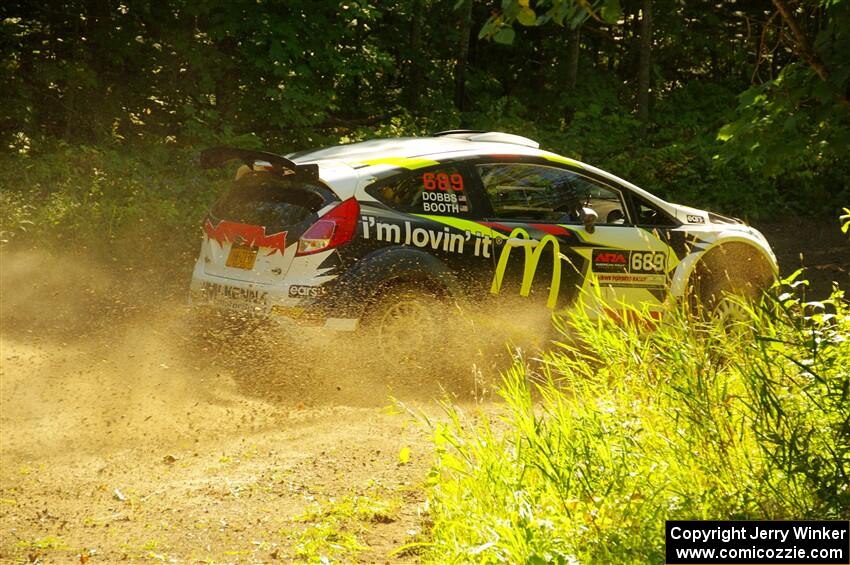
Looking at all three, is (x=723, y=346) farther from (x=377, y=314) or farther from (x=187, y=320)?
(x=187, y=320)

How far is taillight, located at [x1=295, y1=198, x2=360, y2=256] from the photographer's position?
691 cm

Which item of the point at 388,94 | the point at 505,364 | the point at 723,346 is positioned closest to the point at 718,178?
the point at 388,94

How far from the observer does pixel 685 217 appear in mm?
8438

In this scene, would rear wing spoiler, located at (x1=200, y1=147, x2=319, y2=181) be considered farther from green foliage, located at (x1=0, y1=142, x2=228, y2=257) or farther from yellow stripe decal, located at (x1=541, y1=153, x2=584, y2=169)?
green foliage, located at (x1=0, y1=142, x2=228, y2=257)

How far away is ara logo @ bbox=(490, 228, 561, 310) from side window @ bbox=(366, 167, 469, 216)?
0.42 metres

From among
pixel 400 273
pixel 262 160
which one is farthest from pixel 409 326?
pixel 262 160

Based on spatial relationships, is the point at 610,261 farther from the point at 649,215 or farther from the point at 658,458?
the point at 658,458

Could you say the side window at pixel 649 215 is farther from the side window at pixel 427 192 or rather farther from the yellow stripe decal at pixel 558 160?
the side window at pixel 427 192

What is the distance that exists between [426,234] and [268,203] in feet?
3.64

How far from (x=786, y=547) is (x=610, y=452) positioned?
2.87 ft

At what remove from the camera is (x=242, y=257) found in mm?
7156

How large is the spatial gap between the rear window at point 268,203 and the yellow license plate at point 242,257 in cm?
18

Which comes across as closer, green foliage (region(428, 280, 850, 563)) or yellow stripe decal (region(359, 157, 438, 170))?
green foliage (region(428, 280, 850, 563))

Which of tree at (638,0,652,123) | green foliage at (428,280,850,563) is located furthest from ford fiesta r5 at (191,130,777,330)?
tree at (638,0,652,123)
